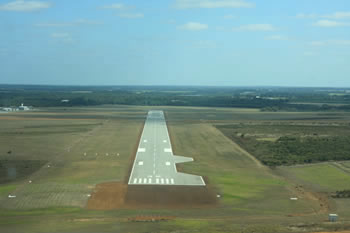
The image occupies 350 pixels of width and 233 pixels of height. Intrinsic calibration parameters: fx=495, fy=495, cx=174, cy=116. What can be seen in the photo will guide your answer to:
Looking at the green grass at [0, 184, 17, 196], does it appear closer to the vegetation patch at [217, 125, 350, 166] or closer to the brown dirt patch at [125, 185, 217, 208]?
the brown dirt patch at [125, 185, 217, 208]

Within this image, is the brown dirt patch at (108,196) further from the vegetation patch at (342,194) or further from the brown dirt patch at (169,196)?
the vegetation patch at (342,194)

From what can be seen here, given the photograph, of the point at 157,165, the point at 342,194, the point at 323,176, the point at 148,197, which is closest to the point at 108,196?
the point at 148,197

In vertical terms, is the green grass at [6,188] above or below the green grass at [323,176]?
above

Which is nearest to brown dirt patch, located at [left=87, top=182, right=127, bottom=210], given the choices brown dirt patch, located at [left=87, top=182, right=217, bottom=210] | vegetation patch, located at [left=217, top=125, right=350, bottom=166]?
brown dirt patch, located at [left=87, top=182, right=217, bottom=210]

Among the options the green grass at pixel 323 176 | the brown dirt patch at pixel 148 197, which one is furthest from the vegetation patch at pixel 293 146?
the brown dirt patch at pixel 148 197

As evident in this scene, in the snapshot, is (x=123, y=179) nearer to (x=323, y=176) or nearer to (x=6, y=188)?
(x=6, y=188)

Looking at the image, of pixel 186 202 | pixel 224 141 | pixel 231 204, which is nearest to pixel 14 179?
pixel 186 202
